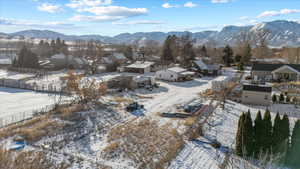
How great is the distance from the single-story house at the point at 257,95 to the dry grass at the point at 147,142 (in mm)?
11146

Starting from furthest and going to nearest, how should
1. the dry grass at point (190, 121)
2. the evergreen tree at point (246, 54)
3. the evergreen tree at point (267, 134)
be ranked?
the evergreen tree at point (246, 54), the dry grass at point (190, 121), the evergreen tree at point (267, 134)

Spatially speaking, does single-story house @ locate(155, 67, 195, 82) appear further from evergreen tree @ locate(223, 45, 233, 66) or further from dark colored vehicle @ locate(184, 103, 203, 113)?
evergreen tree @ locate(223, 45, 233, 66)

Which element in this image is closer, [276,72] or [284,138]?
[284,138]

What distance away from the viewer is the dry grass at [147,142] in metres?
11.4

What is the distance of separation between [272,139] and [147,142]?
6.79m

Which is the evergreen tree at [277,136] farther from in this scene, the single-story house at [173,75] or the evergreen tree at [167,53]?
the evergreen tree at [167,53]

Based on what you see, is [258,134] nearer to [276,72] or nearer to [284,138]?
[284,138]

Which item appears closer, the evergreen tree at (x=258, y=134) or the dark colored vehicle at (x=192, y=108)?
the evergreen tree at (x=258, y=134)

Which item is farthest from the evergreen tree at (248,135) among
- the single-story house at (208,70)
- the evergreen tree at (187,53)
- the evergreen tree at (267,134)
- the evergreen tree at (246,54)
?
the evergreen tree at (246,54)

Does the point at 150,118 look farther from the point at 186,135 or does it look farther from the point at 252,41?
the point at 252,41

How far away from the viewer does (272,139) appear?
1162 centimetres

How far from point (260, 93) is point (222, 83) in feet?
14.9

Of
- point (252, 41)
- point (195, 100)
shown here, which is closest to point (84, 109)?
point (195, 100)

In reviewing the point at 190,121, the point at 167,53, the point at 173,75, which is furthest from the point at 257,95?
the point at 167,53
